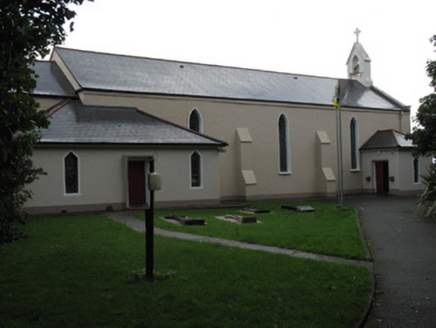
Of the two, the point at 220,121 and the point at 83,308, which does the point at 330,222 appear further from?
the point at 220,121

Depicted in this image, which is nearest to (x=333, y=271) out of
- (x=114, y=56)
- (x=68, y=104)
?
(x=68, y=104)

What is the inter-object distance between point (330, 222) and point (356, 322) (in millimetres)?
10773

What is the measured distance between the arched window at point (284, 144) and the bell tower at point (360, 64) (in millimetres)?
12356

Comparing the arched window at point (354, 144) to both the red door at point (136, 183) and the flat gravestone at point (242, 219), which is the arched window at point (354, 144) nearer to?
the red door at point (136, 183)

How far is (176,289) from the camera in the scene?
7.29m

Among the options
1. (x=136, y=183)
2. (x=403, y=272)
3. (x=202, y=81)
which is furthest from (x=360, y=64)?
(x=403, y=272)

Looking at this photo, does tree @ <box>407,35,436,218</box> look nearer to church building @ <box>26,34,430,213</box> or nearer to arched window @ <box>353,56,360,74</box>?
church building @ <box>26,34,430,213</box>

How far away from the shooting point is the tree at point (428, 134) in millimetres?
17922

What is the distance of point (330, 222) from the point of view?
650 inches

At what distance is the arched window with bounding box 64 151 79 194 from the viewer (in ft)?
69.9

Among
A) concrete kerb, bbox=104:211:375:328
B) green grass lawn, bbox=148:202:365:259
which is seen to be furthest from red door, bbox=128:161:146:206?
concrete kerb, bbox=104:211:375:328

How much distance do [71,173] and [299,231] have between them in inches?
479

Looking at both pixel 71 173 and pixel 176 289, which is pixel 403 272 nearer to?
pixel 176 289

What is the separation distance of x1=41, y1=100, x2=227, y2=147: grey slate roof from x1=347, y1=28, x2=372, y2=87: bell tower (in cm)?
2175
